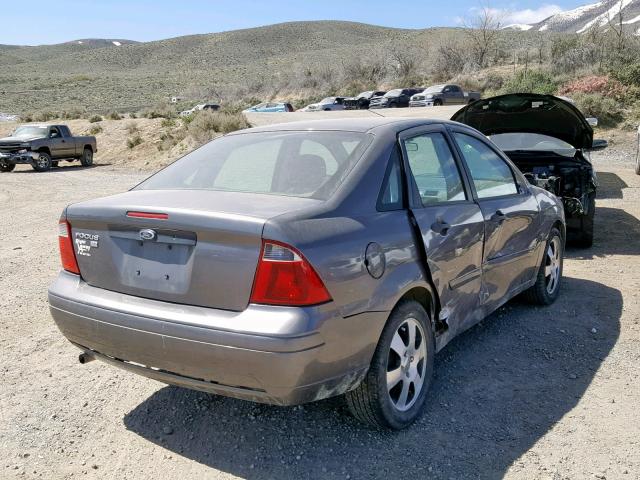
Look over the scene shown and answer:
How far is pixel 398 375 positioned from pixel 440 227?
2.92 feet

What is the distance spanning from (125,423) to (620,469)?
2.67 metres

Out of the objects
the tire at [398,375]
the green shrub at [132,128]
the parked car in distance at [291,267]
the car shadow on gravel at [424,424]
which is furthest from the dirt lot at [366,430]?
the green shrub at [132,128]

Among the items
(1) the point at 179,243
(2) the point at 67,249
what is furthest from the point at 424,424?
(2) the point at 67,249

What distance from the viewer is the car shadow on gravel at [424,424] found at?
3.24m

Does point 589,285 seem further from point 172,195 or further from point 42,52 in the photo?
point 42,52

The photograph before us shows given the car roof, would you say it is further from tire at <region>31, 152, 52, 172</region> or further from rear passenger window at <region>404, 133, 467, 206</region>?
tire at <region>31, 152, 52, 172</region>

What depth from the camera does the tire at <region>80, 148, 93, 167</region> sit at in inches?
959

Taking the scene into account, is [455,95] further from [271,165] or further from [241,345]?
[241,345]

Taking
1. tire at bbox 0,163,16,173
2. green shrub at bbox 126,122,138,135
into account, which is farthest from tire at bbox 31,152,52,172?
green shrub at bbox 126,122,138,135

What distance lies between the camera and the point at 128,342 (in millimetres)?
3162

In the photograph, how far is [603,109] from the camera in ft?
73.0

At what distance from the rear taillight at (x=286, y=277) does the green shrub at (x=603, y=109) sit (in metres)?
21.4

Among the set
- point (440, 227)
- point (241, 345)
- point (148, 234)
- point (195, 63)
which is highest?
point (148, 234)

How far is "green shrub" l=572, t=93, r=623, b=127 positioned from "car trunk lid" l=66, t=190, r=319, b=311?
21329 millimetres
